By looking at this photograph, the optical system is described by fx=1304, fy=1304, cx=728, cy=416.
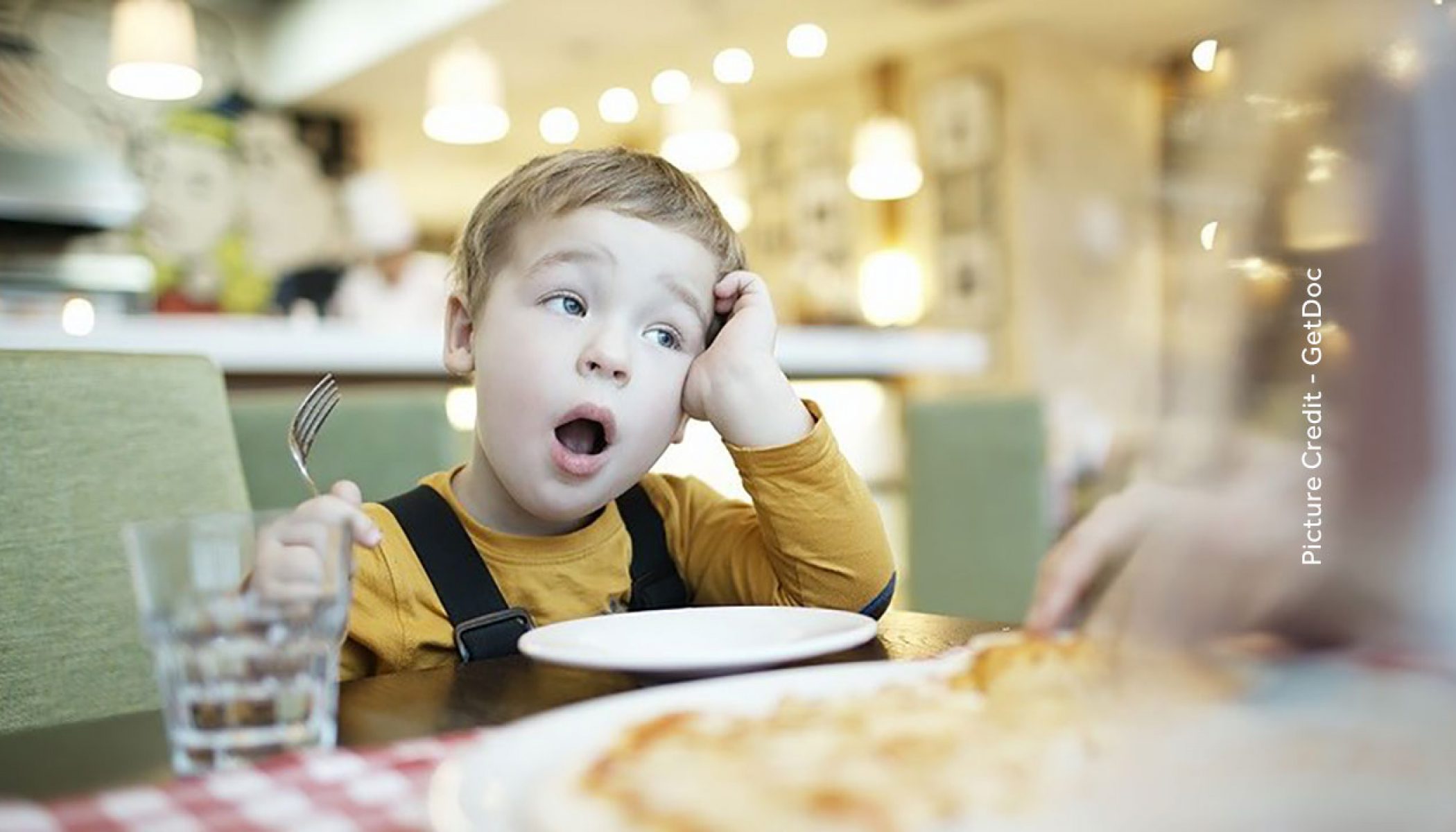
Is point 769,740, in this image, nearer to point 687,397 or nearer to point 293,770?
point 293,770

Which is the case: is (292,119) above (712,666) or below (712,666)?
above

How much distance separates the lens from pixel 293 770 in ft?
1.68

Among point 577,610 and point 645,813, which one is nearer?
point 645,813

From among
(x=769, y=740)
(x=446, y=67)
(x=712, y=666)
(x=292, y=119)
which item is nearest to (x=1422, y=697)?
(x=769, y=740)

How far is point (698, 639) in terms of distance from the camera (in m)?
0.79

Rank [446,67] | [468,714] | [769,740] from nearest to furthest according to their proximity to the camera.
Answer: [769,740] < [468,714] < [446,67]

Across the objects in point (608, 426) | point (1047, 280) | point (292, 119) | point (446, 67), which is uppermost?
point (292, 119)

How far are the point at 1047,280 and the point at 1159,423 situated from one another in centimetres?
647

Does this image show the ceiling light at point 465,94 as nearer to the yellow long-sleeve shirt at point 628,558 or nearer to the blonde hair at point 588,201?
the blonde hair at point 588,201

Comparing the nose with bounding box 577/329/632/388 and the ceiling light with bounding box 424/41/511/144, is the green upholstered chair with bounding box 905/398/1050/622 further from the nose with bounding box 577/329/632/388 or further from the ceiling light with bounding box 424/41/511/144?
the ceiling light with bounding box 424/41/511/144

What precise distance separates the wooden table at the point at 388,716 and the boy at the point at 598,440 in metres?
0.19

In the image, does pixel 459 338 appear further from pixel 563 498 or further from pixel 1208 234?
pixel 1208 234

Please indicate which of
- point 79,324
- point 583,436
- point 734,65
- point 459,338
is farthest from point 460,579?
point 734,65

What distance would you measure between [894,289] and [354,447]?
5.53 m
